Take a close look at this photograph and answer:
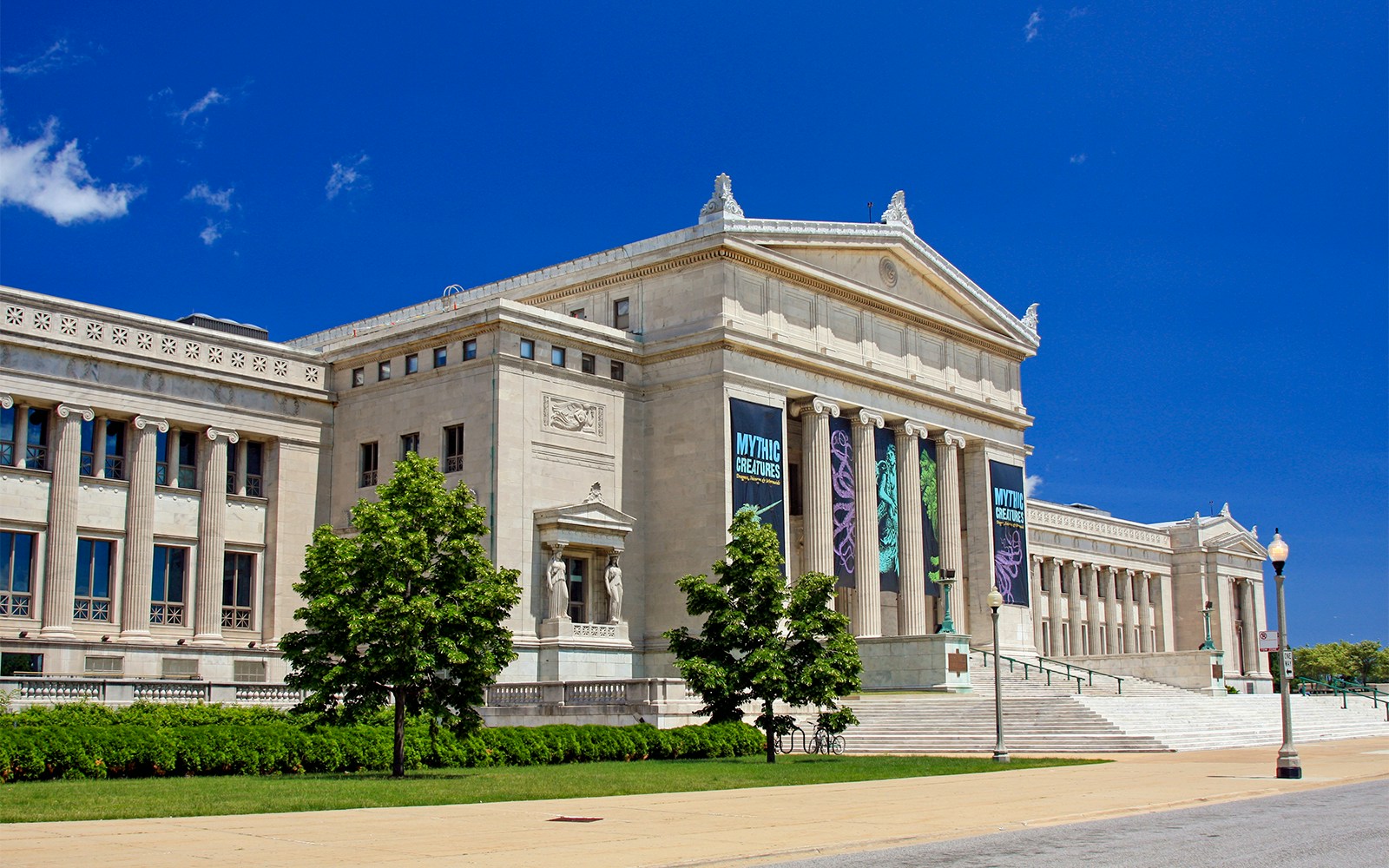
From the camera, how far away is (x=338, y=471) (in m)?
58.9

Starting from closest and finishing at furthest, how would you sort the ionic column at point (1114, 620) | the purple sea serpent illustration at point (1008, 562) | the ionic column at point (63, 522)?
1. the ionic column at point (63, 522)
2. the purple sea serpent illustration at point (1008, 562)
3. the ionic column at point (1114, 620)

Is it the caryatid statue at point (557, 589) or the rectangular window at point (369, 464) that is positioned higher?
the rectangular window at point (369, 464)

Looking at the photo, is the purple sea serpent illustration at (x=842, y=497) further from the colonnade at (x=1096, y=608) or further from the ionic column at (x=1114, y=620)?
the ionic column at (x=1114, y=620)

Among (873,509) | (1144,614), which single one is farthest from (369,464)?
(1144,614)

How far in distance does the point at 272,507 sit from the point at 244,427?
11.2 feet

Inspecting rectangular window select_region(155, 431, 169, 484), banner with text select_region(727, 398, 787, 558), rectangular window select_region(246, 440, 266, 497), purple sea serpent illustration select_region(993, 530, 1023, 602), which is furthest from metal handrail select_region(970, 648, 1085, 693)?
rectangular window select_region(155, 431, 169, 484)

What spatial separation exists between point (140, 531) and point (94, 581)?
2.29m

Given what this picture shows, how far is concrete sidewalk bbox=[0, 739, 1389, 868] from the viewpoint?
1598 cm

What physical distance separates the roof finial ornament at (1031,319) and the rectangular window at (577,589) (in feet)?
106

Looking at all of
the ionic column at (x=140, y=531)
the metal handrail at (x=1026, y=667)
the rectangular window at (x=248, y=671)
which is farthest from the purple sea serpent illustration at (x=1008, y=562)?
the ionic column at (x=140, y=531)

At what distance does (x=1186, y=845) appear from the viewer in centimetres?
1792

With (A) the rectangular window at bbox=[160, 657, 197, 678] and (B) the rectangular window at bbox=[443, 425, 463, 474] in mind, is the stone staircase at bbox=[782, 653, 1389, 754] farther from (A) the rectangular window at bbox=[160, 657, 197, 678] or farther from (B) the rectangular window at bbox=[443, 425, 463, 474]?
(A) the rectangular window at bbox=[160, 657, 197, 678]

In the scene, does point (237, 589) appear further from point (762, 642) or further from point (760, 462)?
point (762, 642)

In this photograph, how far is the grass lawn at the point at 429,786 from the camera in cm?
2219
